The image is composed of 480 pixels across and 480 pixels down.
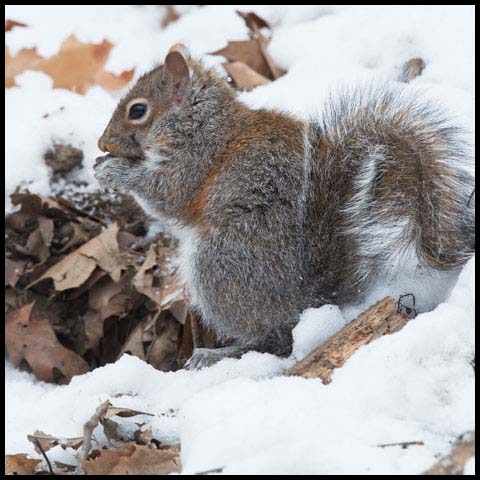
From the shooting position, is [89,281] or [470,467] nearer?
[470,467]

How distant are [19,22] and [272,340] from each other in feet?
7.64

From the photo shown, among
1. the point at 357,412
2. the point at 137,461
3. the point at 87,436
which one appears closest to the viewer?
the point at 357,412

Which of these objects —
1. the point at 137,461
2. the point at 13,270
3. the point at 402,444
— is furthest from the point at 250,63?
the point at 402,444

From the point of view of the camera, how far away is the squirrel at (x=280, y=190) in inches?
83.2

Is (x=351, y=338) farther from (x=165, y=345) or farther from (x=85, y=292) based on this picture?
(x=85, y=292)

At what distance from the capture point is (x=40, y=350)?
2.88 m

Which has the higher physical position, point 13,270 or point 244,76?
point 244,76

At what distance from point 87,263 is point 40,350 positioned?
1.16 ft

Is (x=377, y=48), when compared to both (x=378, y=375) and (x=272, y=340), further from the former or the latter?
(x=378, y=375)

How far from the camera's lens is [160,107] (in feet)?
8.55

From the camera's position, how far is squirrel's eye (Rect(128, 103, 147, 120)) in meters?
2.61

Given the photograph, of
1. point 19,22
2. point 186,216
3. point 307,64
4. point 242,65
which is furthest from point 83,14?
point 186,216

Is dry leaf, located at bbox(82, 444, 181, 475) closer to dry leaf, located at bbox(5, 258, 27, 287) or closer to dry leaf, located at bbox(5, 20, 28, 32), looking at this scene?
dry leaf, located at bbox(5, 258, 27, 287)

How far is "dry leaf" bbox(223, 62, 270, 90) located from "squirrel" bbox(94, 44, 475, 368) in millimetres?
705
